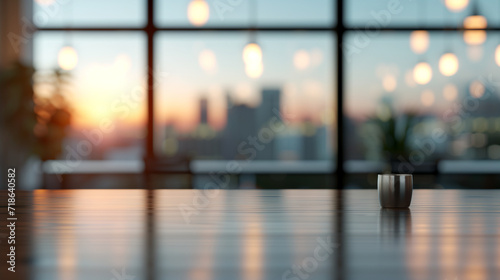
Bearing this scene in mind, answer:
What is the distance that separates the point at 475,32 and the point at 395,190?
385 centimetres

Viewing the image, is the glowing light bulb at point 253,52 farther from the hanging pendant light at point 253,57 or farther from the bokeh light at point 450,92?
the bokeh light at point 450,92

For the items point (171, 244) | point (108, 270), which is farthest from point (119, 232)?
point (108, 270)

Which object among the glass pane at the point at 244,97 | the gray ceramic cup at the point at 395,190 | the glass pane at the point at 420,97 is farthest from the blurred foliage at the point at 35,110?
the gray ceramic cup at the point at 395,190

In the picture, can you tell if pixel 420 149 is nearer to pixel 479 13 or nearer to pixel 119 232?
pixel 479 13

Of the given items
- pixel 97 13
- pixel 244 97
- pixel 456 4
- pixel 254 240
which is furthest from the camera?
pixel 244 97

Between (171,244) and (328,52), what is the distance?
12.5ft

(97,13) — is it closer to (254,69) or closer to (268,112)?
(254,69)

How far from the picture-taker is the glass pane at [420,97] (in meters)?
4.51

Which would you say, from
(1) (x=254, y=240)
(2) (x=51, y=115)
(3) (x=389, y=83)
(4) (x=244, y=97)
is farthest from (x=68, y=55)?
(1) (x=254, y=240)

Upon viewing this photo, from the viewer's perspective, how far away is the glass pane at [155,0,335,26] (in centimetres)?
449

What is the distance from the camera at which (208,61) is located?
454cm

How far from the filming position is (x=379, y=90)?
14.9 feet

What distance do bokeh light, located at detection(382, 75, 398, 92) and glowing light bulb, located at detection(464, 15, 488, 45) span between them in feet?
2.73

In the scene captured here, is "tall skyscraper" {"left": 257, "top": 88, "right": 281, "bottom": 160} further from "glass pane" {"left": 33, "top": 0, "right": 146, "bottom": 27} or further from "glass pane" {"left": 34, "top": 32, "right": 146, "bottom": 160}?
"glass pane" {"left": 33, "top": 0, "right": 146, "bottom": 27}
